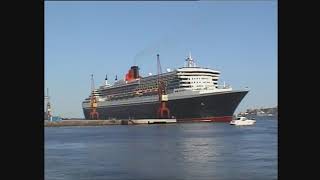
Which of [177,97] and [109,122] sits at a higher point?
[177,97]

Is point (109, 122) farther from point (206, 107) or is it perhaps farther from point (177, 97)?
point (206, 107)

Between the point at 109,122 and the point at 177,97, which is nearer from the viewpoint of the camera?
the point at 177,97

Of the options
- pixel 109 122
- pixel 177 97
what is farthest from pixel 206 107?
pixel 109 122
